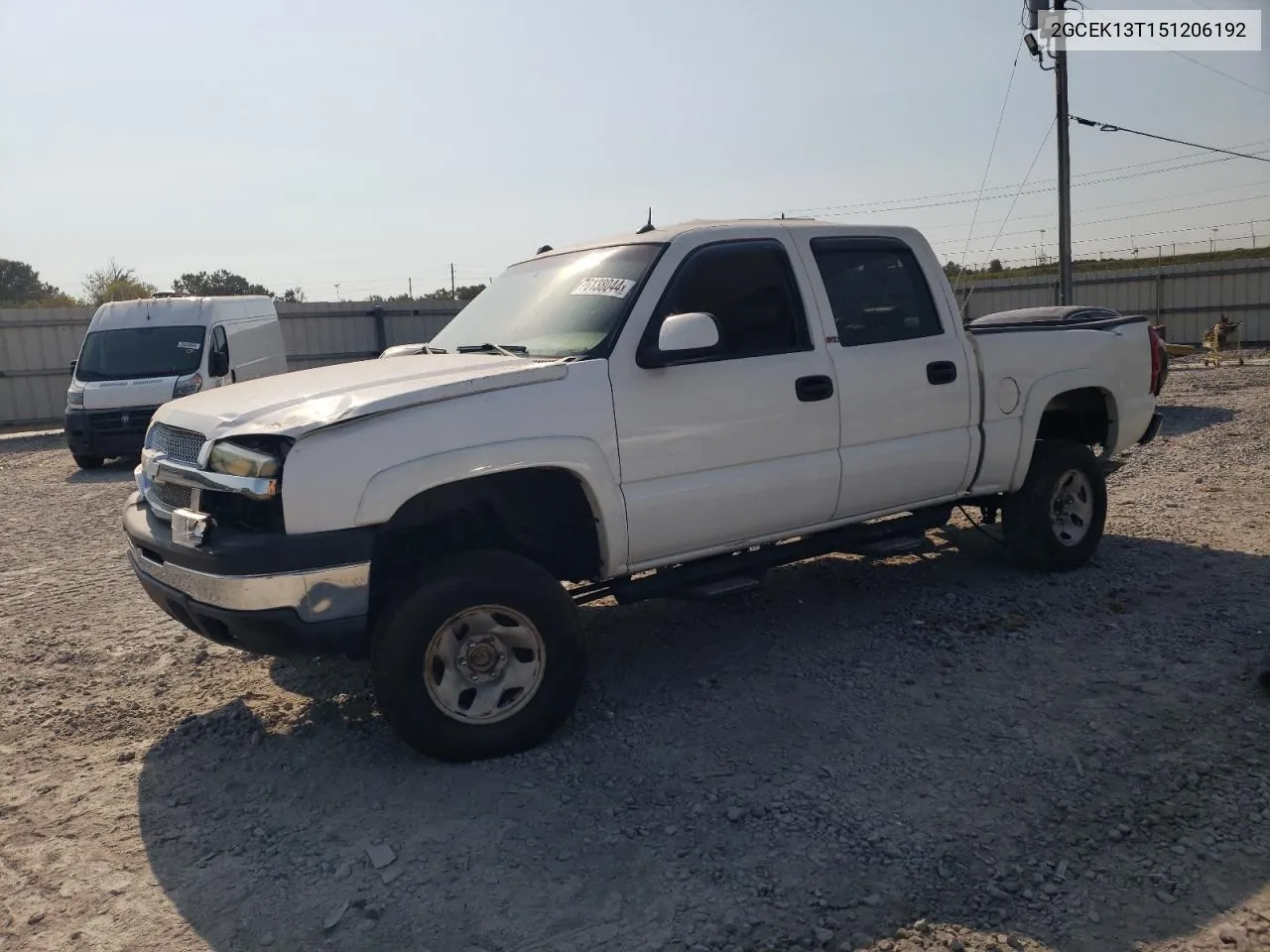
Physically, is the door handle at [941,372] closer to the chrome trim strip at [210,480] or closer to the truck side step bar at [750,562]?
the truck side step bar at [750,562]

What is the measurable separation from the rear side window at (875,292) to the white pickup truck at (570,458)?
0.02 m

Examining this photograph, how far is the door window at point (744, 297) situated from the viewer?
4777 mm

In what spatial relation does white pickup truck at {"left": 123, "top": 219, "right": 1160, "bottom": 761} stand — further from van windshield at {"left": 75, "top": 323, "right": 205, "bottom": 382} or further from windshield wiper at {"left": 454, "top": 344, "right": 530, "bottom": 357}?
van windshield at {"left": 75, "top": 323, "right": 205, "bottom": 382}

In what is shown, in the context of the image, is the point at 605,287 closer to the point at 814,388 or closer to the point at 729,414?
the point at 729,414

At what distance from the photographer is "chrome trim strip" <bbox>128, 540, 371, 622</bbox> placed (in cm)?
375

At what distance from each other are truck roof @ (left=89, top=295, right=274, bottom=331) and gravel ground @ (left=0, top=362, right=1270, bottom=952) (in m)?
9.05

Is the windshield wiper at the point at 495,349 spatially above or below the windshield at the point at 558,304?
below

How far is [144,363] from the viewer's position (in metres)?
14.1

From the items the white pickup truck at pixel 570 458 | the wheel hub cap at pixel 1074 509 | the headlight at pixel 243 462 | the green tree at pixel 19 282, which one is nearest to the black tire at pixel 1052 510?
the wheel hub cap at pixel 1074 509

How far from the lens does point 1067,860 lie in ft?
10.8

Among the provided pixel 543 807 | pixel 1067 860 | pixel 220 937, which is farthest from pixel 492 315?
pixel 1067 860

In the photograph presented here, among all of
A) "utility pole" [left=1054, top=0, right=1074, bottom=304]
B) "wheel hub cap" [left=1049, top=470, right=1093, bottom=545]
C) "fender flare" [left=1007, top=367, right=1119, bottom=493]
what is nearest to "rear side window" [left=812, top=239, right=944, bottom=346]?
"fender flare" [left=1007, top=367, right=1119, bottom=493]

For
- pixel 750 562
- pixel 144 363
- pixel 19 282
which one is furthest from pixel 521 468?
pixel 19 282

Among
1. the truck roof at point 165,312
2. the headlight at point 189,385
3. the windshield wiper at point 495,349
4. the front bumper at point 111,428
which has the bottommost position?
the front bumper at point 111,428
